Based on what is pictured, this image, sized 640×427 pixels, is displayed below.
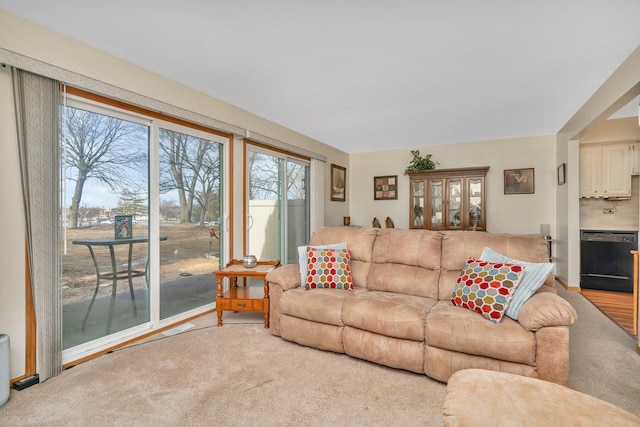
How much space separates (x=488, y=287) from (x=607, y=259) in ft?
11.8

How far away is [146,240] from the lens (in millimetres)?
2842

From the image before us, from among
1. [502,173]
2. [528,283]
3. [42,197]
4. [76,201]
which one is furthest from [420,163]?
[42,197]

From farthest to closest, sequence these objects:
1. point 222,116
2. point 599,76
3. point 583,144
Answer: point 583,144, point 222,116, point 599,76

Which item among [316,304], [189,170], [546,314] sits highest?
[189,170]

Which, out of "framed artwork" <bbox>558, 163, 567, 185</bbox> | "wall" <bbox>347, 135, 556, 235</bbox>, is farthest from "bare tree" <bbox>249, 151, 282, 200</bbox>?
"framed artwork" <bbox>558, 163, 567, 185</bbox>

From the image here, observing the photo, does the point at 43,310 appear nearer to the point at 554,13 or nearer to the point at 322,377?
the point at 322,377

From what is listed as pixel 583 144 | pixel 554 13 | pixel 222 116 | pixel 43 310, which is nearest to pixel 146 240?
pixel 43 310

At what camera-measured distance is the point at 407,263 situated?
9.16ft

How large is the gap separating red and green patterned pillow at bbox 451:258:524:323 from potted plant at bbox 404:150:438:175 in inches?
140

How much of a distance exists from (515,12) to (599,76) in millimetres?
1660

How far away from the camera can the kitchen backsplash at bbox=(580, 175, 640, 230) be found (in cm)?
442

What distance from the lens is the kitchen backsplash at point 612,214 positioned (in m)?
4.42

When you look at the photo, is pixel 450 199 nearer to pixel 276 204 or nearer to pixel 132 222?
pixel 276 204

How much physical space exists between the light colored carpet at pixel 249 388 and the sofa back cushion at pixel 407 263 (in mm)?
723
